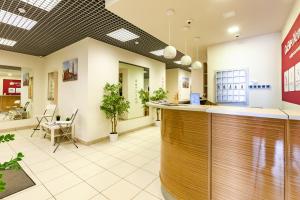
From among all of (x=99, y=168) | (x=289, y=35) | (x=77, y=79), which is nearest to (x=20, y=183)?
(x=99, y=168)

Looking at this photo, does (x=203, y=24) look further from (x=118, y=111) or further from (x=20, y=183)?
(x=20, y=183)

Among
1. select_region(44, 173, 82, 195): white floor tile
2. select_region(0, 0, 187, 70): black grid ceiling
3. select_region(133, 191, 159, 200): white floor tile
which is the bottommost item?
select_region(133, 191, 159, 200): white floor tile

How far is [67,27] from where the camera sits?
4059 mm

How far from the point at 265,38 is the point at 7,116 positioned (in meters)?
9.78

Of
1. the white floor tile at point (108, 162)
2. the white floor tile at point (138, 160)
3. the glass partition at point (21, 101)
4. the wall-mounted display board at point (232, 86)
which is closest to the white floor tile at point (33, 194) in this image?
the white floor tile at point (108, 162)

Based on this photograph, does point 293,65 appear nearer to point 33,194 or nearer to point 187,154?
point 187,154

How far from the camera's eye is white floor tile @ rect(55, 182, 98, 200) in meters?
2.28

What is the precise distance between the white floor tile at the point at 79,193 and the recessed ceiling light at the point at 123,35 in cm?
373

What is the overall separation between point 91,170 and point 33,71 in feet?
19.9

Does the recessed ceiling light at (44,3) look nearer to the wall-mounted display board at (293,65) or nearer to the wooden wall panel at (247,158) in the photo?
the wooden wall panel at (247,158)

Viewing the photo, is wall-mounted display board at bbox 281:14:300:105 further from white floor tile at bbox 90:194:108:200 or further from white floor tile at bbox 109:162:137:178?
white floor tile at bbox 90:194:108:200

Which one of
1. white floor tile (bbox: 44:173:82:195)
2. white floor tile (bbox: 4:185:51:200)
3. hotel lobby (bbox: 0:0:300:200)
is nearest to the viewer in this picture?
hotel lobby (bbox: 0:0:300:200)

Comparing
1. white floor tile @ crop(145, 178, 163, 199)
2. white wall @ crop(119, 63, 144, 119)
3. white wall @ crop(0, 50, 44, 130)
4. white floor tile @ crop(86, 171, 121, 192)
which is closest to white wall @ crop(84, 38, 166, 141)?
white wall @ crop(119, 63, 144, 119)

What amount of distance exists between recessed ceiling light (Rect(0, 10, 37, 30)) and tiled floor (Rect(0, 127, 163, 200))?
3215mm
